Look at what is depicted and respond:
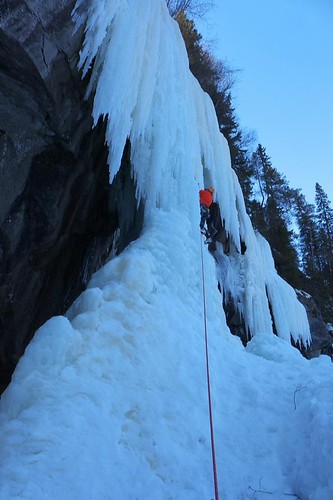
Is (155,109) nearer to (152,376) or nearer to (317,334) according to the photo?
(152,376)

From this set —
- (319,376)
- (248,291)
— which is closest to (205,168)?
(248,291)

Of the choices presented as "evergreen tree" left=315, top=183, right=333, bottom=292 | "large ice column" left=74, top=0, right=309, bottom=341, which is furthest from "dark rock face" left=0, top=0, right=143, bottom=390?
"evergreen tree" left=315, top=183, right=333, bottom=292

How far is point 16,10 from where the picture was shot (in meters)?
3.54

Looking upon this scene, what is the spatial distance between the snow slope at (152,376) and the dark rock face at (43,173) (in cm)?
42

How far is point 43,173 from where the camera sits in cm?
447

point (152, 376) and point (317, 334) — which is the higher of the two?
point (317, 334)

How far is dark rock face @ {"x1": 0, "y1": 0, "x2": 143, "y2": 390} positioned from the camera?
3768 mm

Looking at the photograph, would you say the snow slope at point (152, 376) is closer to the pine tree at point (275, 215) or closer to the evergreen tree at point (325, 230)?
the pine tree at point (275, 215)

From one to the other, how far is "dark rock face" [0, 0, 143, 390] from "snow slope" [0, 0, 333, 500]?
42 cm

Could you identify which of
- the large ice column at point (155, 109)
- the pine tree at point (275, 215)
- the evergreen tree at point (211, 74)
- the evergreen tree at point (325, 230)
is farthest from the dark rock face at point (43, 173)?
the evergreen tree at point (325, 230)

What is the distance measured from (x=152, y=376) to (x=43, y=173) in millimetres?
2621

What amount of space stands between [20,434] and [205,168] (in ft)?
20.2

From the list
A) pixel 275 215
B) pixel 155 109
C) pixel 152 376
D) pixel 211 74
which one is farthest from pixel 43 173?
pixel 275 215

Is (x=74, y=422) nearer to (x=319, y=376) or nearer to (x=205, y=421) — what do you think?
(x=205, y=421)
